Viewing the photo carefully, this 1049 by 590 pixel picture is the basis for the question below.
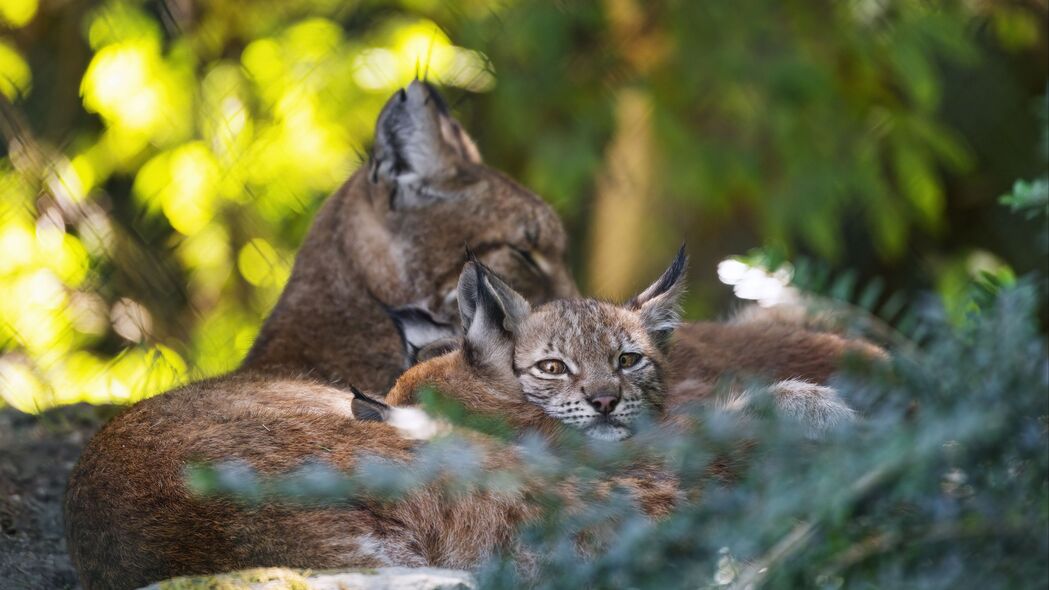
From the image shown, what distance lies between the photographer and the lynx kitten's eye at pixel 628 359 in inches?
105

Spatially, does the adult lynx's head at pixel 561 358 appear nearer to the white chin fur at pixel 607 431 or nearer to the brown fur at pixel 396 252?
the white chin fur at pixel 607 431

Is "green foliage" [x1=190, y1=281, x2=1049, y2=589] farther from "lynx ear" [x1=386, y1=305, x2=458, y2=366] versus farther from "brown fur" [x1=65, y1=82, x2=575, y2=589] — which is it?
"lynx ear" [x1=386, y1=305, x2=458, y2=366]

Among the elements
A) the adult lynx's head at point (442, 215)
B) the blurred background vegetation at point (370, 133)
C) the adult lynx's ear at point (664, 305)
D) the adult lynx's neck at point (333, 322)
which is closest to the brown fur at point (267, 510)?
the adult lynx's ear at point (664, 305)

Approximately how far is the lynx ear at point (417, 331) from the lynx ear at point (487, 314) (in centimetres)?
36

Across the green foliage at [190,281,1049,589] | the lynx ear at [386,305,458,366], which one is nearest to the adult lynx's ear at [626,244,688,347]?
the lynx ear at [386,305,458,366]

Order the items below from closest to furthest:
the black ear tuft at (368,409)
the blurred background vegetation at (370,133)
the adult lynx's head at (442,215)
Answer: the black ear tuft at (368,409) < the adult lynx's head at (442,215) < the blurred background vegetation at (370,133)

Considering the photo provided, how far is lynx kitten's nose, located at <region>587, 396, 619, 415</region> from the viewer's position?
2543mm

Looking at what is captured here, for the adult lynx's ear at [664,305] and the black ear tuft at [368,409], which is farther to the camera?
the adult lynx's ear at [664,305]

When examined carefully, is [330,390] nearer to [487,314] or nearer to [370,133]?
[487,314]

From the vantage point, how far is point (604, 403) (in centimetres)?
254

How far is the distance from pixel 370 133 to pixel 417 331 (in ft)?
8.72

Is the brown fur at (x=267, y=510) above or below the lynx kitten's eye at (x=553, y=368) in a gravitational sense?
above

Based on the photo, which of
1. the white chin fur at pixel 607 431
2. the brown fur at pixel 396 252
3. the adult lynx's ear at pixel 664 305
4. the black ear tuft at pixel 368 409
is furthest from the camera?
the brown fur at pixel 396 252

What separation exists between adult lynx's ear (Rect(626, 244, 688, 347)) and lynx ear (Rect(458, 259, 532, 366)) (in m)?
0.29
